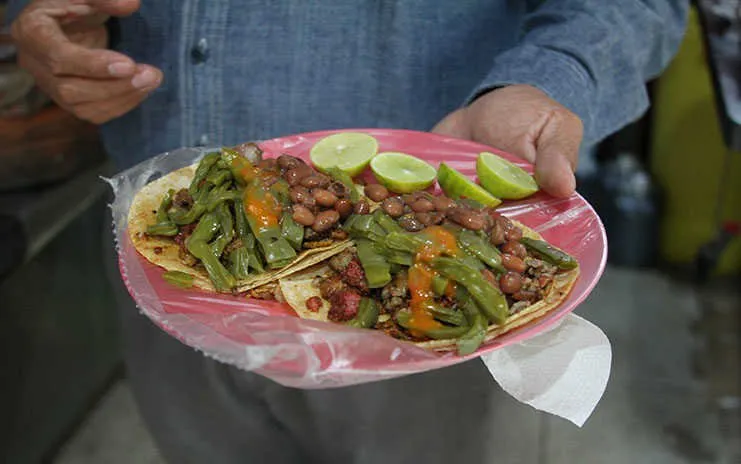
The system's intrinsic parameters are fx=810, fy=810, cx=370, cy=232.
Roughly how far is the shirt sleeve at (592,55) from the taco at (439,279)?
0.49 meters

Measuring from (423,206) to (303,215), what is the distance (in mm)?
268

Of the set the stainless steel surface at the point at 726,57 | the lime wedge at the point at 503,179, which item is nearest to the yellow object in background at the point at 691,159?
the stainless steel surface at the point at 726,57

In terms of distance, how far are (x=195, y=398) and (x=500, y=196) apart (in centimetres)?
118

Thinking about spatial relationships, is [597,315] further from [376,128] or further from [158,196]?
[158,196]

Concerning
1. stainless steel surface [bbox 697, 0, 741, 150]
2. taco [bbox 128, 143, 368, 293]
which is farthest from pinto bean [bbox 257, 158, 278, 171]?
stainless steel surface [bbox 697, 0, 741, 150]

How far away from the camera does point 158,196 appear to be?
2014 mm

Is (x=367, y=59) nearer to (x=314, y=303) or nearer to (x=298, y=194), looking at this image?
(x=298, y=194)

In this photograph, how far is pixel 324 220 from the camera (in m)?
1.82

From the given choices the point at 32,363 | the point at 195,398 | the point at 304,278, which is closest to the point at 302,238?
the point at 304,278

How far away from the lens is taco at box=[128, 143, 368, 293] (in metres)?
1.77

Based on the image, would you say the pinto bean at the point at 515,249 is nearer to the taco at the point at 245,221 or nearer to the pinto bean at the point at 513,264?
the pinto bean at the point at 513,264

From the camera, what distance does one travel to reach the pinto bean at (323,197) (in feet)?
5.99

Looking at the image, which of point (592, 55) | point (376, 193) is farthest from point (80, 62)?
point (592, 55)

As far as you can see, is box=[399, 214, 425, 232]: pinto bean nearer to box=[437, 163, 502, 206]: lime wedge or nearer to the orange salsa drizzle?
the orange salsa drizzle
